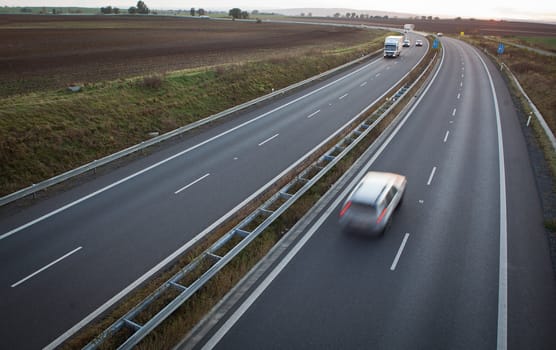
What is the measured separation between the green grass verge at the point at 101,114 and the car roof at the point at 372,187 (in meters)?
14.2

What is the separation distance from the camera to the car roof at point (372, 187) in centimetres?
1170

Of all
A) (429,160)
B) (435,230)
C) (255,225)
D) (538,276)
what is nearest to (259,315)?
(255,225)

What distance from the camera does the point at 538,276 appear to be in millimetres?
10102

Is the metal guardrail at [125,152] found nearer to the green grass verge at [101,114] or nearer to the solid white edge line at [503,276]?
the green grass verge at [101,114]

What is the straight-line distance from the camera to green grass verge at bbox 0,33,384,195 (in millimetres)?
17531

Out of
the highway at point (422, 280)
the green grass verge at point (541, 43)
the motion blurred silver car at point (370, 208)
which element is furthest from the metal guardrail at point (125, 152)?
the green grass verge at point (541, 43)

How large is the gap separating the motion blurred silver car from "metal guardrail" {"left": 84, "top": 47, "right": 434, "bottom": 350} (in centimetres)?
224

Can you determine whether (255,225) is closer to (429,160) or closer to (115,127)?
(429,160)

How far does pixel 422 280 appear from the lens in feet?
32.7

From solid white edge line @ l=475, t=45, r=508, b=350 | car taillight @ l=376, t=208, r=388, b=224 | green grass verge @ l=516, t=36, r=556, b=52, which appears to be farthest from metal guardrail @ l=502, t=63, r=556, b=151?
green grass verge @ l=516, t=36, r=556, b=52

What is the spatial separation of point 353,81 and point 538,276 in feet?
101

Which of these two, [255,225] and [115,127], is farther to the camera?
[115,127]

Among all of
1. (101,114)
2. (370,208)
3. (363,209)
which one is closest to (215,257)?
(363,209)

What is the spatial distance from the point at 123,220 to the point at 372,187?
910cm
